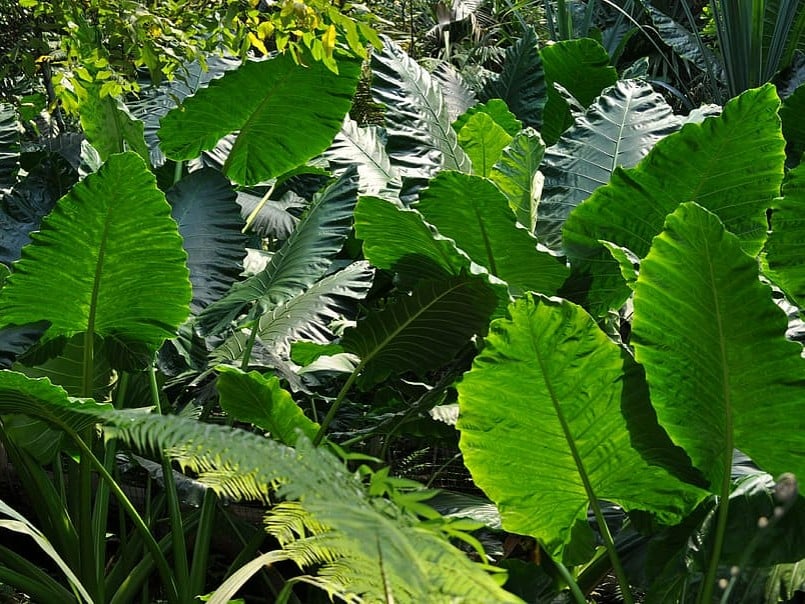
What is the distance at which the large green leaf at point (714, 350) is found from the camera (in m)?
1.60

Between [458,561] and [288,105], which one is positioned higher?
[288,105]

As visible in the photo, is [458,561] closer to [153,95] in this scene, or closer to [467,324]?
[467,324]

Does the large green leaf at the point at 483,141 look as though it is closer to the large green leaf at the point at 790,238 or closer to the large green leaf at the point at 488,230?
the large green leaf at the point at 488,230

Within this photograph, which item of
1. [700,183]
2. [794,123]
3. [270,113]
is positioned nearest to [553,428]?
[700,183]

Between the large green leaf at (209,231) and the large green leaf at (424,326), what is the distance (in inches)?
20.8

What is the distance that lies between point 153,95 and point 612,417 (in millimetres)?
2662

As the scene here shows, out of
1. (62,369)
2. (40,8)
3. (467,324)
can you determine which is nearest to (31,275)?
(62,369)

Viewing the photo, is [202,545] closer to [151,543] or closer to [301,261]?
[151,543]

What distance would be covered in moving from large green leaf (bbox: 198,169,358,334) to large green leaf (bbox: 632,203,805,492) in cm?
93

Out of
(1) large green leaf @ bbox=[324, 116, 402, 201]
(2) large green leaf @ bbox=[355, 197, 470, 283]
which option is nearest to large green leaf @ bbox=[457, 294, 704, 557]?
(2) large green leaf @ bbox=[355, 197, 470, 283]

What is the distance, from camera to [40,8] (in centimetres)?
242

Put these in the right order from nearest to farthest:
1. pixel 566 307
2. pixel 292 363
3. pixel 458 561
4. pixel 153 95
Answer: pixel 458 561 → pixel 566 307 → pixel 292 363 → pixel 153 95

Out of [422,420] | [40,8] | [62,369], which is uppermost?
[40,8]

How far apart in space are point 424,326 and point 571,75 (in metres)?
2.13
